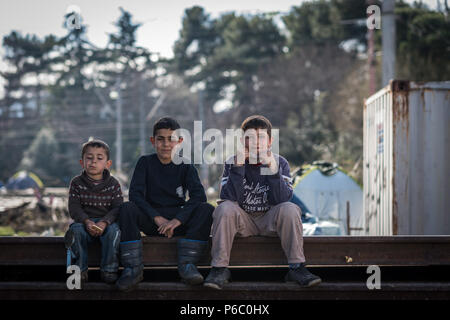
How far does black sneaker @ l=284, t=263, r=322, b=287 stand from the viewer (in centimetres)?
276

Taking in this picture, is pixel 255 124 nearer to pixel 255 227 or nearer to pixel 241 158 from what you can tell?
pixel 241 158

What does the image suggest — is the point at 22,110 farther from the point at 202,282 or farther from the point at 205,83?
the point at 202,282

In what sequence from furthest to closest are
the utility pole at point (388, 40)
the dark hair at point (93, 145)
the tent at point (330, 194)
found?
the utility pole at point (388, 40) → the tent at point (330, 194) → the dark hair at point (93, 145)

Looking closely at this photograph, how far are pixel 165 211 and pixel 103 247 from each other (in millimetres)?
589

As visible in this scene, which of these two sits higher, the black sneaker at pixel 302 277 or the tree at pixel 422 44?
the tree at pixel 422 44

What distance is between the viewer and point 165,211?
3.34 m

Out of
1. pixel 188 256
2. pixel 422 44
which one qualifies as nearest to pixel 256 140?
pixel 188 256

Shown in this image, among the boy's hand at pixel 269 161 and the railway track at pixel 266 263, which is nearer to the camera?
the railway track at pixel 266 263

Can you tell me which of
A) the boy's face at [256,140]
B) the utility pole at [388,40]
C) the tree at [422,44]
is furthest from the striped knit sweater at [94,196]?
the tree at [422,44]

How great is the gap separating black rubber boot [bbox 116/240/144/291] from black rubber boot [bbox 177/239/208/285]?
0.28 metres

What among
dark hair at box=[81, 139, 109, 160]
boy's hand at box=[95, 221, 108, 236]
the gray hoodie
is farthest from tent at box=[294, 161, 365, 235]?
boy's hand at box=[95, 221, 108, 236]

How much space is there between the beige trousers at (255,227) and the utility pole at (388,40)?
10.5 m

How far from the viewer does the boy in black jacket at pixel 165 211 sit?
2859 mm

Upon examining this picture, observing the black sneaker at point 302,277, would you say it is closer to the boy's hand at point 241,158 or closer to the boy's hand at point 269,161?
the boy's hand at point 269,161
